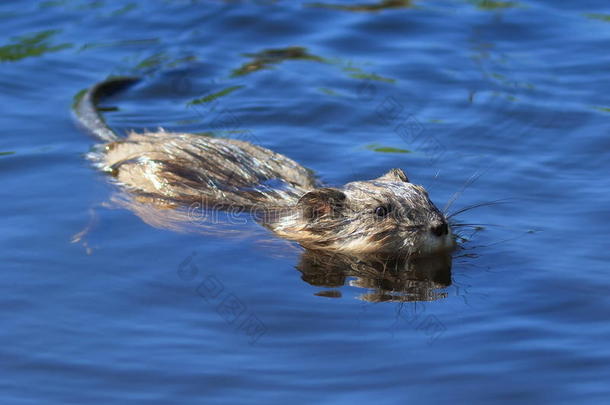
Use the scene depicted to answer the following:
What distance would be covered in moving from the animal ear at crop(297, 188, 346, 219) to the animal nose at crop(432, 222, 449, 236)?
710mm

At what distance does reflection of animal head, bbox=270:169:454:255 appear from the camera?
6348mm

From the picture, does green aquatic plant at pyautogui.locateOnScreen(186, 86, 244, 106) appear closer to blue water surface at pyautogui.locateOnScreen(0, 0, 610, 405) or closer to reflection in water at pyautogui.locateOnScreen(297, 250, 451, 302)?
blue water surface at pyautogui.locateOnScreen(0, 0, 610, 405)

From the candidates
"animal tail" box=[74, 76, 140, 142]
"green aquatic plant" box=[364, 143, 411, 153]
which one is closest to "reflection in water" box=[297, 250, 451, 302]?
Answer: "green aquatic plant" box=[364, 143, 411, 153]

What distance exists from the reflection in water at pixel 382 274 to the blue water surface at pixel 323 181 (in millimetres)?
47

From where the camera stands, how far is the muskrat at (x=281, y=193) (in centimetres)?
641

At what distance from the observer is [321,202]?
21.8 feet

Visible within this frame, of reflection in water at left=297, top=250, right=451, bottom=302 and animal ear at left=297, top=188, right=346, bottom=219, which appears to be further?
animal ear at left=297, top=188, right=346, bottom=219

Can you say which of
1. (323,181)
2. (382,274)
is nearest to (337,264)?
(382,274)

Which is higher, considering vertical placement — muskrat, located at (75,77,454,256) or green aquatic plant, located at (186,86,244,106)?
green aquatic plant, located at (186,86,244,106)

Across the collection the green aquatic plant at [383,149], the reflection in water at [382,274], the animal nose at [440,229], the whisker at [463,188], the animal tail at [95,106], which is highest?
the animal tail at [95,106]

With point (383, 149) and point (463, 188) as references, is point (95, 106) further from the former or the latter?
point (463, 188)

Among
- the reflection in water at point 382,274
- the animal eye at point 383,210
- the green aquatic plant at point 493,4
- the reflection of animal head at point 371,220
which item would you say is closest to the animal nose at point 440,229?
the reflection of animal head at point 371,220

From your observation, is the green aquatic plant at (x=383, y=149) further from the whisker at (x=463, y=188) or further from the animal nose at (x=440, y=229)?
the animal nose at (x=440, y=229)

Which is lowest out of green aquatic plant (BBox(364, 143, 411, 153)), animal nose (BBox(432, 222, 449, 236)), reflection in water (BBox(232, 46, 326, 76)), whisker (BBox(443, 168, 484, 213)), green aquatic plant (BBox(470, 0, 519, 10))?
animal nose (BBox(432, 222, 449, 236))
